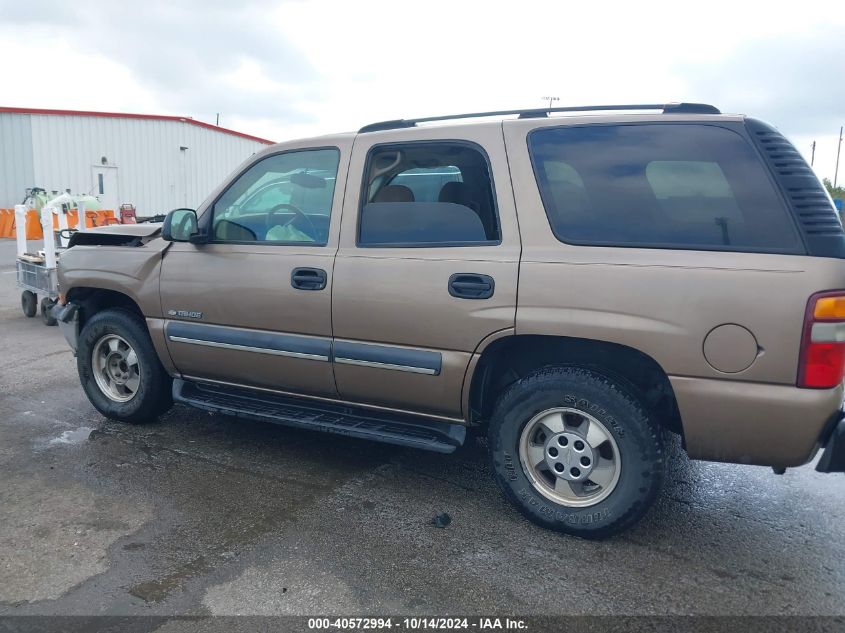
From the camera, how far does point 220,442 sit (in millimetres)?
→ 4691

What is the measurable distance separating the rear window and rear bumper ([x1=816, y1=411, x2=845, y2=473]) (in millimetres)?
758

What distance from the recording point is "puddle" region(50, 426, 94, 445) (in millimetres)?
4650

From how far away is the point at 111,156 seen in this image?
90.5 feet

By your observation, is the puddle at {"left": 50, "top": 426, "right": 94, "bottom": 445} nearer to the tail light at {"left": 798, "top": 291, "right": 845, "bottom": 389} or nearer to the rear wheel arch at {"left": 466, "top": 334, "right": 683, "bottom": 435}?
the rear wheel arch at {"left": 466, "top": 334, "right": 683, "bottom": 435}

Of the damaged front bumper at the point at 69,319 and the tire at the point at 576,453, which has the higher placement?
the damaged front bumper at the point at 69,319

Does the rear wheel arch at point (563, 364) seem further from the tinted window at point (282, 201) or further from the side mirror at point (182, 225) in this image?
the side mirror at point (182, 225)

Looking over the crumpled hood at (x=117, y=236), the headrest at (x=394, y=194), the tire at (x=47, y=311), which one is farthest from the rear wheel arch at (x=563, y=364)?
the tire at (x=47, y=311)

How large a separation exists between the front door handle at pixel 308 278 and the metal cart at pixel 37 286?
5.20 m

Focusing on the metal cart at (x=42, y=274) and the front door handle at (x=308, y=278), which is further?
the metal cart at (x=42, y=274)

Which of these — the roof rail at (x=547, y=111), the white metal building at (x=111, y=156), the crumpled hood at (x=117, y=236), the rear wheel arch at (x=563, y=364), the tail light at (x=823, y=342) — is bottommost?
the rear wheel arch at (x=563, y=364)

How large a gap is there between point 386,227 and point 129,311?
217 centimetres

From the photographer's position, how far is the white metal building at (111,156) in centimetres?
2561

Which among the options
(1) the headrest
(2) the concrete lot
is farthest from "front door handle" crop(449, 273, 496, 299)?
(2) the concrete lot

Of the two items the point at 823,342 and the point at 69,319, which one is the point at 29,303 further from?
the point at 823,342
